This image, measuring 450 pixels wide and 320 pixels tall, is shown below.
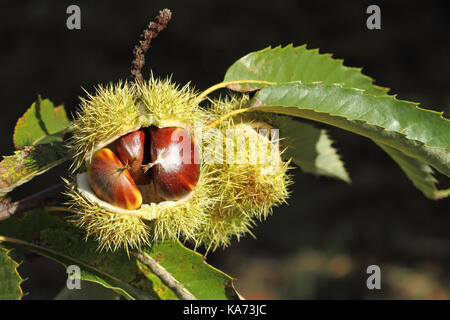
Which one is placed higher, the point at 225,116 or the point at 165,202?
the point at 225,116

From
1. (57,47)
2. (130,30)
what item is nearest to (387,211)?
(130,30)

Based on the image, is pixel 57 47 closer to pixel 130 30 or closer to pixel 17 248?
pixel 130 30

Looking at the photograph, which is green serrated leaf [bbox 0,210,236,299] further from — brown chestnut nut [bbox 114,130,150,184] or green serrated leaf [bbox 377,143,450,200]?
green serrated leaf [bbox 377,143,450,200]

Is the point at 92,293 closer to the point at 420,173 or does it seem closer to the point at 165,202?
the point at 165,202

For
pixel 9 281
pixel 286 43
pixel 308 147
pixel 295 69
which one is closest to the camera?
pixel 9 281

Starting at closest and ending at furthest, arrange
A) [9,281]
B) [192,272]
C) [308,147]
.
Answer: [9,281], [192,272], [308,147]

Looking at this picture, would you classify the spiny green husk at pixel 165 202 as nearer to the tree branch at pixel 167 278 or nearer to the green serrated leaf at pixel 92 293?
the tree branch at pixel 167 278

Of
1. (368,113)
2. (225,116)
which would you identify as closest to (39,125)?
(225,116)
